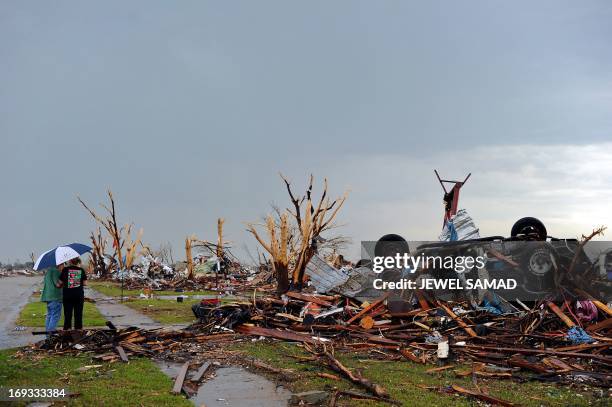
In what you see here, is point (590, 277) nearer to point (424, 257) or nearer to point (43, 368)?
point (424, 257)

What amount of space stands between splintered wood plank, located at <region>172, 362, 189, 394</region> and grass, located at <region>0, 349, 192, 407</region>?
105mm

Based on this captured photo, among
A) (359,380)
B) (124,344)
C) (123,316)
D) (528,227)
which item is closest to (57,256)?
(124,344)

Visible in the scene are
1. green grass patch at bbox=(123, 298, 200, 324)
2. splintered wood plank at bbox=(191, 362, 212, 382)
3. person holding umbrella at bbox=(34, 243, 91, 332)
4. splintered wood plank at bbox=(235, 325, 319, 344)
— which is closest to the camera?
splintered wood plank at bbox=(191, 362, 212, 382)

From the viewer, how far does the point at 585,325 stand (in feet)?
43.0

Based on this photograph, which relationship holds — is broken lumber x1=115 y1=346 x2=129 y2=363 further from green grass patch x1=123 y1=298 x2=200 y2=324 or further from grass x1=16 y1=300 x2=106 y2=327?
green grass patch x1=123 y1=298 x2=200 y2=324

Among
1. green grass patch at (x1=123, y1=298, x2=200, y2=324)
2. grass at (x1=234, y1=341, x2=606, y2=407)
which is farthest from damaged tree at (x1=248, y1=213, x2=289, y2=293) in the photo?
grass at (x1=234, y1=341, x2=606, y2=407)

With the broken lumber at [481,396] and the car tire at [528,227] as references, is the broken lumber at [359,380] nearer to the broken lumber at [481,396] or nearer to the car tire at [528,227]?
the broken lumber at [481,396]

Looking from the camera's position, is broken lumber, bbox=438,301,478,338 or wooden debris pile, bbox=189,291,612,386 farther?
broken lumber, bbox=438,301,478,338

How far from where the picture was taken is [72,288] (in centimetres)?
1270

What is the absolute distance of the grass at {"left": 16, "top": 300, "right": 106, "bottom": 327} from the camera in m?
16.9

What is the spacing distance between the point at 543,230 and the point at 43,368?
1398cm

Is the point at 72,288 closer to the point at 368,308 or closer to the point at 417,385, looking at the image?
the point at 368,308

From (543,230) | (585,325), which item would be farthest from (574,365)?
(543,230)

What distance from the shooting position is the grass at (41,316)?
16.9 meters
